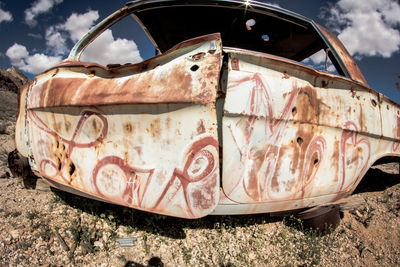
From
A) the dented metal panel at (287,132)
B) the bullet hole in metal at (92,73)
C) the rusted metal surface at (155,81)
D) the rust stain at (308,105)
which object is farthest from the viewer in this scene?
the bullet hole in metal at (92,73)

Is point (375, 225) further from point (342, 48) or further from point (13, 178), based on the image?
point (13, 178)

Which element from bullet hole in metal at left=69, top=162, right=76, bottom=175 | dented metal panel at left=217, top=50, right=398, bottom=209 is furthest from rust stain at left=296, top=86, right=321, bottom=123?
bullet hole in metal at left=69, top=162, right=76, bottom=175

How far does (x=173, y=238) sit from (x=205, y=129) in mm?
1161

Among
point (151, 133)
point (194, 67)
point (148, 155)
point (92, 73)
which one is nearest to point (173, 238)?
point (148, 155)

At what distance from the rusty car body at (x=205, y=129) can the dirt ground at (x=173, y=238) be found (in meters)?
0.42

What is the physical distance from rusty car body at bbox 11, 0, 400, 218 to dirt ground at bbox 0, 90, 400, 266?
1.39 feet

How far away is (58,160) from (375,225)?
10.8ft

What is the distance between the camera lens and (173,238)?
6.29 ft

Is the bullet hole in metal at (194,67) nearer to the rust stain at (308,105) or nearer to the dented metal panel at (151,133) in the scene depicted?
the dented metal panel at (151,133)

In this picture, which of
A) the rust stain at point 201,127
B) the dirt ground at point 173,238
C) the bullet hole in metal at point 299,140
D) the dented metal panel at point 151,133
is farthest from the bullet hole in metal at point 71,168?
the bullet hole in metal at point 299,140

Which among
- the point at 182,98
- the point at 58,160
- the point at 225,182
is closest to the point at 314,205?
the point at 225,182

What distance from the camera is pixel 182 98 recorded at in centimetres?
137

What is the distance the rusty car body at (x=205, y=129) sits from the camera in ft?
4.67

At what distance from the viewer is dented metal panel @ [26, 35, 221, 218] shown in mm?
1391
